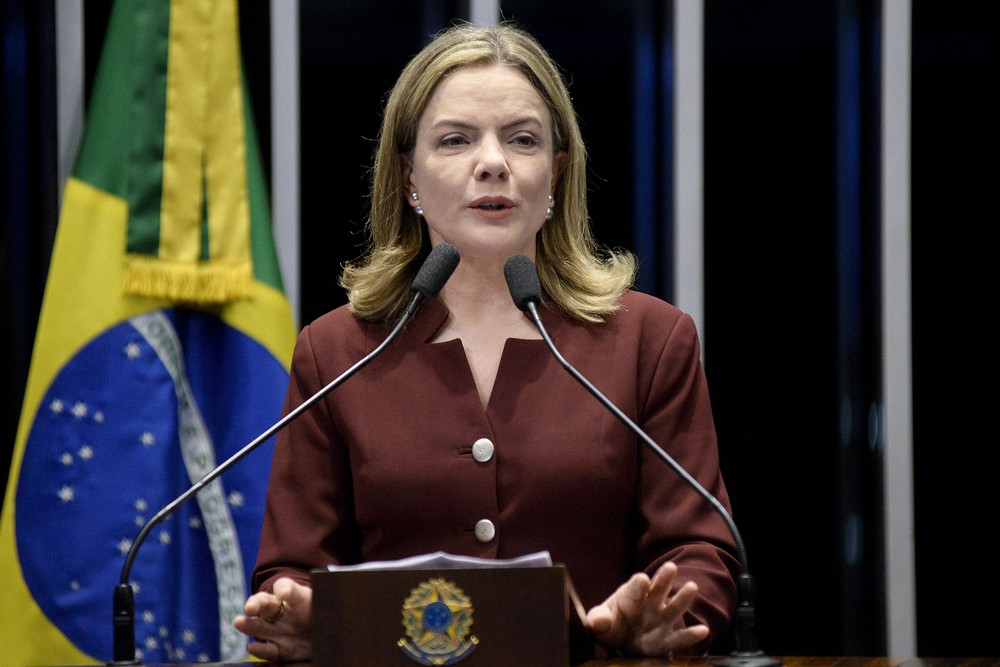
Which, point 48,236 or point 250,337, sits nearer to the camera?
point 250,337

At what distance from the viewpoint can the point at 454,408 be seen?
1865 millimetres

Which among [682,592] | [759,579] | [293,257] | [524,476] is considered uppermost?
[293,257]

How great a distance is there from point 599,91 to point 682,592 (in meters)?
2.10

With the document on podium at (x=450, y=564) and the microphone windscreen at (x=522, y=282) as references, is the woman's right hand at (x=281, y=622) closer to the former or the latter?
the document on podium at (x=450, y=564)

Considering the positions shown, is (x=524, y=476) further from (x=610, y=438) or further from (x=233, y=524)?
(x=233, y=524)

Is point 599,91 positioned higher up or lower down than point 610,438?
higher up

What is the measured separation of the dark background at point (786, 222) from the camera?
321cm

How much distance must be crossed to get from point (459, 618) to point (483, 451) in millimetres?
506

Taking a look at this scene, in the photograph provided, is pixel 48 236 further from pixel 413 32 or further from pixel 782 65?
pixel 782 65

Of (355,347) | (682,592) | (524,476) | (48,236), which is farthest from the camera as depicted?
(48,236)

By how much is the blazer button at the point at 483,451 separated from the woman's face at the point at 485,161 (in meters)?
0.31

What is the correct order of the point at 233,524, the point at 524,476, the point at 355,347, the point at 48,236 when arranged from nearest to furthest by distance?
1. the point at 524,476
2. the point at 355,347
3. the point at 233,524
4. the point at 48,236

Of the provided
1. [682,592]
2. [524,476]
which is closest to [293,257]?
[524,476]

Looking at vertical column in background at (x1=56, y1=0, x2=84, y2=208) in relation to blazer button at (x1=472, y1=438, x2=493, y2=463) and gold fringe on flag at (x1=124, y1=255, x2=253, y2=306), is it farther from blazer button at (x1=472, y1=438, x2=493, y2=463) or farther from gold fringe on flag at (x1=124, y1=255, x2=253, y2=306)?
blazer button at (x1=472, y1=438, x2=493, y2=463)
